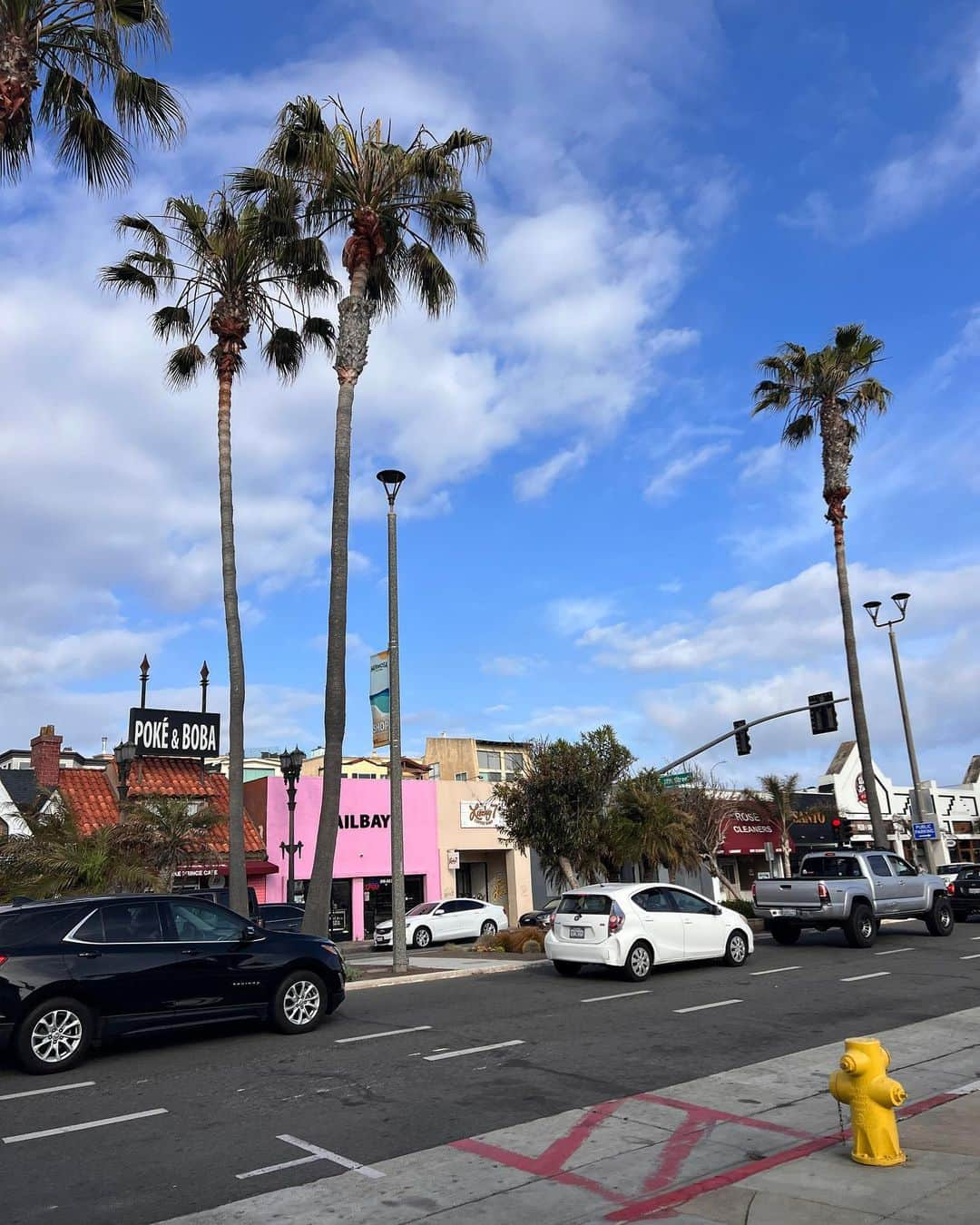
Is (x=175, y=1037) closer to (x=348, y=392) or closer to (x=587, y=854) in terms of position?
(x=348, y=392)

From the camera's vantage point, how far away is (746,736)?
29328 millimetres

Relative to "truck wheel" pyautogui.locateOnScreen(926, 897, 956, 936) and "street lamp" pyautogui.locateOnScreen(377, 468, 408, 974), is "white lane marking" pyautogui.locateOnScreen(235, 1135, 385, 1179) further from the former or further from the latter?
Answer: "truck wheel" pyautogui.locateOnScreen(926, 897, 956, 936)

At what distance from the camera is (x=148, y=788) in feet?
110

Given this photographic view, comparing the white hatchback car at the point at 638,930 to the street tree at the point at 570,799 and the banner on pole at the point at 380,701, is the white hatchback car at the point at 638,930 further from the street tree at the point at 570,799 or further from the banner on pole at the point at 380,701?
the street tree at the point at 570,799

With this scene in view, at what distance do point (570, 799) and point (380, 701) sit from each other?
10.2 metres

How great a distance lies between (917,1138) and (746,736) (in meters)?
23.3

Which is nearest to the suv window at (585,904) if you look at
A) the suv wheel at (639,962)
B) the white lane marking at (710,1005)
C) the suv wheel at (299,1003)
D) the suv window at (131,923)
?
the suv wheel at (639,962)

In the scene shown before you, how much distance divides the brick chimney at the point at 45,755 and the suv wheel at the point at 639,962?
76.1ft

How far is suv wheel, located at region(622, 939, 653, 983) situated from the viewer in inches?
621

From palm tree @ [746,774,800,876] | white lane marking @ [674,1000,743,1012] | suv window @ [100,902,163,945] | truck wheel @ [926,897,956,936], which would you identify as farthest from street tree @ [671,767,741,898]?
suv window @ [100,902,163,945]

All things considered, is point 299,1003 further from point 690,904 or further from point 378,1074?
point 690,904

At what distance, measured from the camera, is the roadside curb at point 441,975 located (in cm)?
1645

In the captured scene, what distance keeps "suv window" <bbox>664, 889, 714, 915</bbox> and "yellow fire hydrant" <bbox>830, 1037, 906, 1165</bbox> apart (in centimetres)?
1104

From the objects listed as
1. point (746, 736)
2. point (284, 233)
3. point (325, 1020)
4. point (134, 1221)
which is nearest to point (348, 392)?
point (284, 233)
